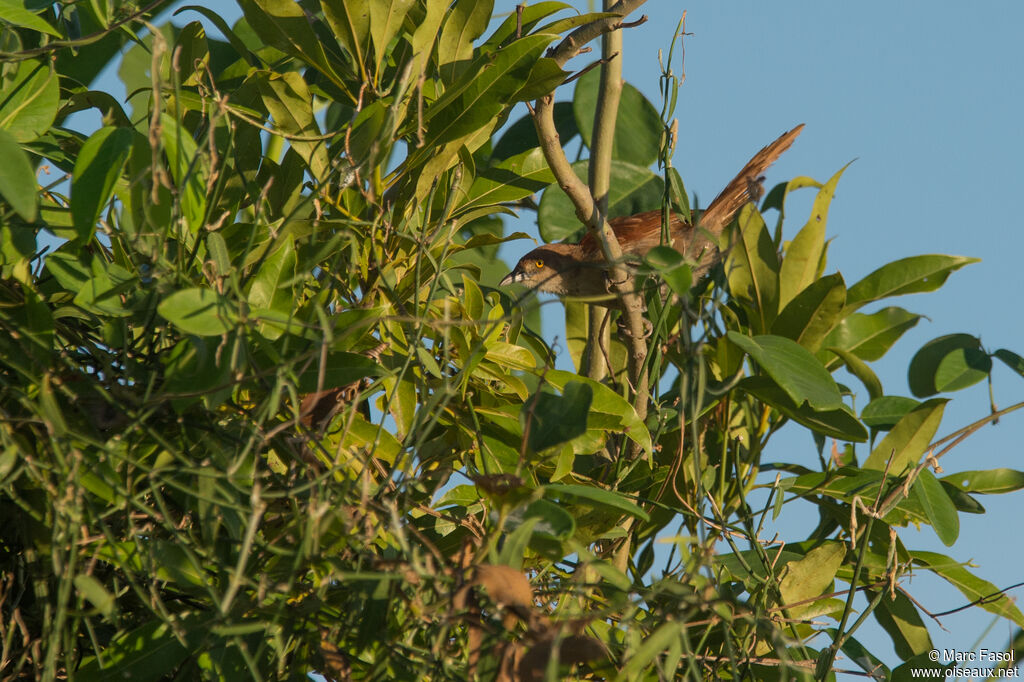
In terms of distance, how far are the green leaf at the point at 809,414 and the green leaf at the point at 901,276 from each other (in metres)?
0.25

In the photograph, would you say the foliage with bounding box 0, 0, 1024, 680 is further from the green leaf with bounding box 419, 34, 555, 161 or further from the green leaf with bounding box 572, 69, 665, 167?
the green leaf with bounding box 572, 69, 665, 167

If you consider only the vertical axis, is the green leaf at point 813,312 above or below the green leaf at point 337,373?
above

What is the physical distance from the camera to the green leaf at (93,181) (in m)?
0.92

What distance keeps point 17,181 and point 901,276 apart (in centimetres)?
132

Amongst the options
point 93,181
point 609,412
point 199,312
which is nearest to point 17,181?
point 93,181

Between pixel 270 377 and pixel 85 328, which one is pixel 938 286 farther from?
pixel 85 328

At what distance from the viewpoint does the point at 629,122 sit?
187 centimetres

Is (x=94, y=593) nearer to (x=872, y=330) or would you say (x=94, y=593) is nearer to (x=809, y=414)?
(x=809, y=414)

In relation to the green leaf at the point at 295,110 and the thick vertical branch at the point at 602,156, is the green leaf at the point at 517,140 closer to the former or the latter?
the thick vertical branch at the point at 602,156

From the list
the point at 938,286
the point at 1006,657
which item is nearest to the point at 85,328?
the point at 1006,657

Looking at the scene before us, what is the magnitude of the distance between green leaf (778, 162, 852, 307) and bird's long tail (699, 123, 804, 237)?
151 cm

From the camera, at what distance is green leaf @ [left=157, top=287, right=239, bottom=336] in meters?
0.81

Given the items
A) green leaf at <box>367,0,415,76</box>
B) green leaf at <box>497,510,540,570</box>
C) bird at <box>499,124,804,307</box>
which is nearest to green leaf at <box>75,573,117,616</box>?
green leaf at <box>497,510,540,570</box>

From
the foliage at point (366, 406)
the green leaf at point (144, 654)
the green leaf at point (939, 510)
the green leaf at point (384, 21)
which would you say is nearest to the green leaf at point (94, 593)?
the foliage at point (366, 406)
